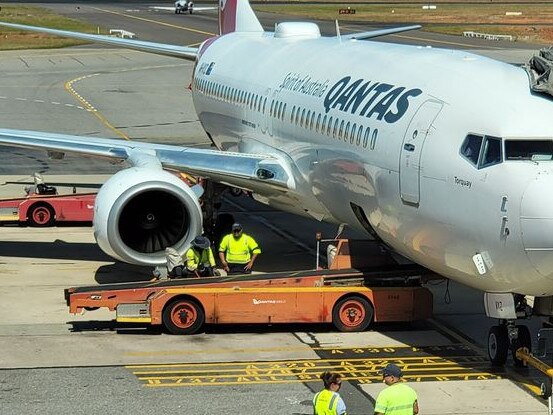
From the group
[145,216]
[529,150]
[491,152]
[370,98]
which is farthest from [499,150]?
[145,216]

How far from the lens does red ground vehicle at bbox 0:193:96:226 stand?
101ft

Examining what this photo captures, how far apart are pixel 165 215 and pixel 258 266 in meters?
2.67

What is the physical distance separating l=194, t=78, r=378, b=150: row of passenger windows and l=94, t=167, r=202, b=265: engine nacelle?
2618 mm

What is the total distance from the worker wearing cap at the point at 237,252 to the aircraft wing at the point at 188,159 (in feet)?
5.91

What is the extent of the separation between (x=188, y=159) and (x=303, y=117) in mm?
2867

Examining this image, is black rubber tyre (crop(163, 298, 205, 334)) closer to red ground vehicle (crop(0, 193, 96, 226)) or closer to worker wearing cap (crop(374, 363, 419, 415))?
worker wearing cap (crop(374, 363, 419, 415))

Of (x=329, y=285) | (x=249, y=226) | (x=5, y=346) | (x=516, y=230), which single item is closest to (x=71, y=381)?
(x=5, y=346)

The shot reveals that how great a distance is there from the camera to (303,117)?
23.7 meters

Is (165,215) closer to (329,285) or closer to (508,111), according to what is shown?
(329,285)

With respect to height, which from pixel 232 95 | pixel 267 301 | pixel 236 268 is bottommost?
pixel 267 301

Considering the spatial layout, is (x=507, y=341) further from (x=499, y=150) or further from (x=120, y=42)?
(x=120, y=42)

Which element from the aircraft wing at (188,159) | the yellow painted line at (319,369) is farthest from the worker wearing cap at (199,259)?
the yellow painted line at (319,369)

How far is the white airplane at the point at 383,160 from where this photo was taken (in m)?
16.3

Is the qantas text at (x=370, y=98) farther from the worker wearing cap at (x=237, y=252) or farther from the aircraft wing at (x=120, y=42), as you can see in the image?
the aircraft wing at (x=120, y=42)
